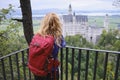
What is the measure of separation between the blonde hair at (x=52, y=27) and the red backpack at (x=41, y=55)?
0.07 meters

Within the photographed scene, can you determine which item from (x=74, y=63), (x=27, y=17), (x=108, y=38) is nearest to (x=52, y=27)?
(x=27, y=17)

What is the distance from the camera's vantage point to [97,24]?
51625 mm

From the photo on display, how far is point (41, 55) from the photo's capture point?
218 centimetres

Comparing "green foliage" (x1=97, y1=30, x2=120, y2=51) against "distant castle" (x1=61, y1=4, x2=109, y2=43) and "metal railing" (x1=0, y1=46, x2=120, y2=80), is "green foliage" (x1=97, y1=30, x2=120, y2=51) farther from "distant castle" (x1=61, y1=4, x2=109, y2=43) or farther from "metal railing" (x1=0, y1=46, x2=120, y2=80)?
"metal railing" (x1=0, y1=46, x2=120, y2=80)

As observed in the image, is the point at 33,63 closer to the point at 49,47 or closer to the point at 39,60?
the point at 39,60

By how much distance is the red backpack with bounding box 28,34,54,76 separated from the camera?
2.14 metres

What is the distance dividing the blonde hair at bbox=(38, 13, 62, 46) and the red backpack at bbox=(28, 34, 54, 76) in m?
0.07

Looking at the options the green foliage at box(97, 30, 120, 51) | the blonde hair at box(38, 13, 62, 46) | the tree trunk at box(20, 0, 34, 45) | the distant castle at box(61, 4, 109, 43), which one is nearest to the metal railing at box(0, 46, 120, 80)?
the tree trunk at box(20, 0, 34, 45)

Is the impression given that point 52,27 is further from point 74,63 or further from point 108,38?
point 108,38

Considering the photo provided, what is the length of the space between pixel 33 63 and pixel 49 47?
332mm

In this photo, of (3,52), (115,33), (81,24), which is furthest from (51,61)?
(81,24)

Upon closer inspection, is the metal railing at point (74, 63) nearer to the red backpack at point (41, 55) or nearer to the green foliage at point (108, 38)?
the red backpack at point (41, 55)

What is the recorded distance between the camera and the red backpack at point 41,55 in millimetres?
2139

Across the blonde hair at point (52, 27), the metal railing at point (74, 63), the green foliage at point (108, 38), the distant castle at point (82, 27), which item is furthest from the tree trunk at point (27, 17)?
the distant castle at point (82, 27)
